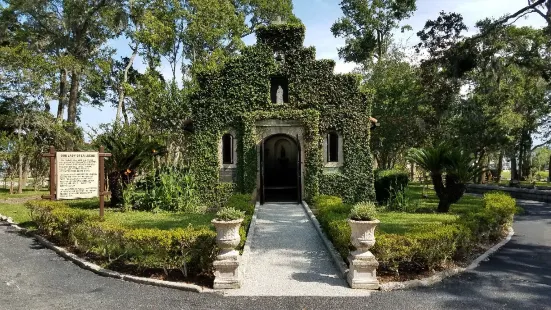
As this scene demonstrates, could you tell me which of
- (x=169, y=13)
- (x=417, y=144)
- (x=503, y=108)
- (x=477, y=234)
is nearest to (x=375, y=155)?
(x=417, y=144)

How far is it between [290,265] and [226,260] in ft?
5.22

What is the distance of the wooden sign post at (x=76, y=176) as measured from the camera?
424 inches

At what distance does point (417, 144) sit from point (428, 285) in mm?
23631

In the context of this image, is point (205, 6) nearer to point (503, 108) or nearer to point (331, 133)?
point (331, 133)

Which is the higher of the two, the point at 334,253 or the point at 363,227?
the point at 363,227

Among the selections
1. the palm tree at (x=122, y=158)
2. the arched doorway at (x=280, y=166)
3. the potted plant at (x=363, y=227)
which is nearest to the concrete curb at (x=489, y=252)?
the potted plant at (x=363, y=227)

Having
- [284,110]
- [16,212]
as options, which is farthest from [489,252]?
[16,212]

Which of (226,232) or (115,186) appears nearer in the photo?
(226,232)

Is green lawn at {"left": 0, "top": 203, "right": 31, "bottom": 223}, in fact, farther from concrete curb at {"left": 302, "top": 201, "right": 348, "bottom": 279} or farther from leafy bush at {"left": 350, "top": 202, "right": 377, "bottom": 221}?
leafy bush at {"left": 350, "top": 202, "right": 377, "bottom": 221}

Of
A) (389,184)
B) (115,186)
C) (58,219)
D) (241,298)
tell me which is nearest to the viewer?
(241,298)

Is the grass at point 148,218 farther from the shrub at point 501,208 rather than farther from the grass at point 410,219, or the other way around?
the shrub at point 501,208

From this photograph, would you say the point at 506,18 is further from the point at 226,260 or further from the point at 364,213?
the point at 226,260

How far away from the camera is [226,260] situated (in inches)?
267

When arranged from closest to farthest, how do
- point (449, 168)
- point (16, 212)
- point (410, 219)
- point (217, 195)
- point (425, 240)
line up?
point (425, 240)
point (410, 219)
point (449, 168)
point (16, 212)
point (217, 195)
